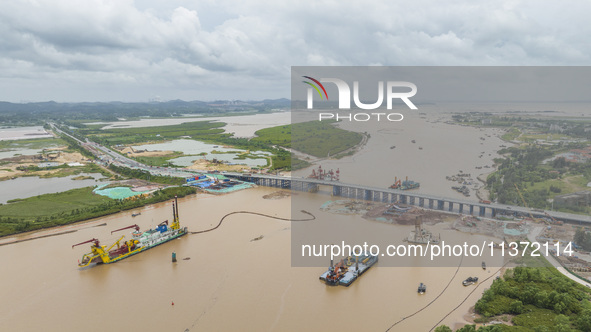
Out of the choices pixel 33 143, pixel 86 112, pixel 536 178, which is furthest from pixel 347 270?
pixel 86 112

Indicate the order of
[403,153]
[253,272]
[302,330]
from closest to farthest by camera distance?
[302,330]
[253,272]
[403,153]

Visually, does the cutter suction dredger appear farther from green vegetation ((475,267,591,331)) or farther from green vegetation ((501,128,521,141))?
green vegetation ((501,128,521,141))

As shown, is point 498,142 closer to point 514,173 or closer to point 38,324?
point 514,173

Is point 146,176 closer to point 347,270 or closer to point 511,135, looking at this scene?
point 347,270

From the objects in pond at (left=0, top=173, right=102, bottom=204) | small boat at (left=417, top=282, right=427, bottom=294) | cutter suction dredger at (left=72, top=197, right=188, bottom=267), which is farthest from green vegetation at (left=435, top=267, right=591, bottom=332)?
pond at (left=0, top=173, right=102, bottom=204)

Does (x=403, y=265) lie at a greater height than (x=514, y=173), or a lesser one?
lesser

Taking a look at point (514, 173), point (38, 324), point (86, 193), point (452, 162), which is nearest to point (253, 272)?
point (38, 324)

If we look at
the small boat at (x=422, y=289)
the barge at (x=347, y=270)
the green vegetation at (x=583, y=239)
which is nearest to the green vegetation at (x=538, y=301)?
the small boat at (x=422, y=289)
